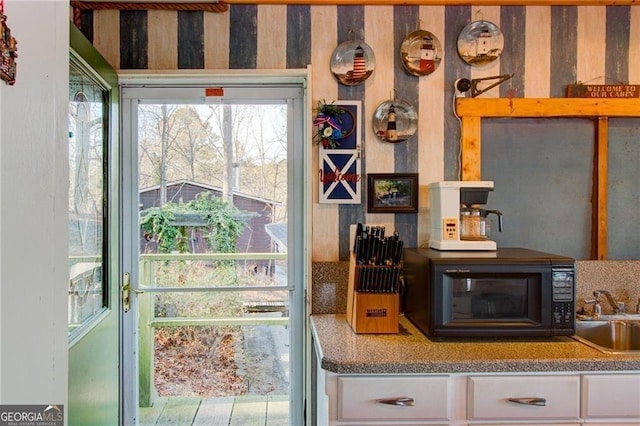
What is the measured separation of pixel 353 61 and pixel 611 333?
5.91 ft

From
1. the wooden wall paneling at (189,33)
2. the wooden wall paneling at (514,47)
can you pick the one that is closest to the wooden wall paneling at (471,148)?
the wooden wall paneling at (514,47)

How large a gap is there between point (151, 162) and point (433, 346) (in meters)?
1.67

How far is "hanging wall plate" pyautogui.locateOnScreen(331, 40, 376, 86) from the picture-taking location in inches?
79.8

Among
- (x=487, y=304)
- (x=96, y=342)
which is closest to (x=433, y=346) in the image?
(x=487, y=304)

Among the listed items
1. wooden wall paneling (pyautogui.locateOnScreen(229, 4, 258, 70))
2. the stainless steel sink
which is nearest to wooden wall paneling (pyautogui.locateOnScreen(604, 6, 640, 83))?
the stainless steel sink

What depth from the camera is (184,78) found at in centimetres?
206

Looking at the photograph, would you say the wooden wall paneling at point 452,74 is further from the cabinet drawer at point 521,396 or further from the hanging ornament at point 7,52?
the hanging ornament at point 7,52

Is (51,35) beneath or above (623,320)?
above

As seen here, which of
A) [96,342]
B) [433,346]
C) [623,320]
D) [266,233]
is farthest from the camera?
[266,233]

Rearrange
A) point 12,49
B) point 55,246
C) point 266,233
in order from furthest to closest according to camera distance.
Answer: point 266,233 → point 55,246 → point 12,49

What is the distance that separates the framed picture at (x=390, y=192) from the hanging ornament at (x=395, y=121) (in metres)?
0.19

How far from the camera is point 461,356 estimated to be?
1497mm

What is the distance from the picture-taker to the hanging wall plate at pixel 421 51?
6.68 ft

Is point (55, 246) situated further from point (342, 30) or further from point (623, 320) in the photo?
point (623, 320)
